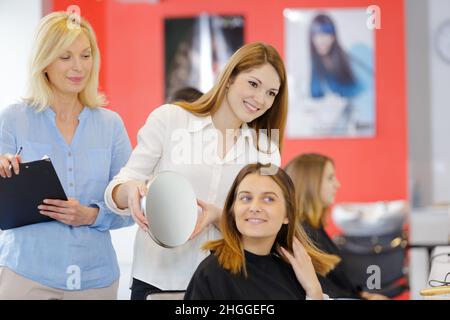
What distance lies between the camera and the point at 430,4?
9.02 ft

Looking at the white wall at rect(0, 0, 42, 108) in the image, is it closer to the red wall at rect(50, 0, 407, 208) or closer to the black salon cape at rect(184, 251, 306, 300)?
the red wall at rect(50, 0, 407, 208)

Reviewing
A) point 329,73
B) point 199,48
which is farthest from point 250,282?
point 199,48

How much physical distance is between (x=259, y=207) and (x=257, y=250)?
0.29 ft

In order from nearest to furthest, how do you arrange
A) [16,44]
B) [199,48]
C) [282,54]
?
[16,44] < [282,54] < [199,48]

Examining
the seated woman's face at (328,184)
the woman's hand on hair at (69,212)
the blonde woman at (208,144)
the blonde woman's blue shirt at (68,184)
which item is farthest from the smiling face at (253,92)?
the seated woman's face at (328,184)

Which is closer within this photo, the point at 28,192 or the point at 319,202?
the point at 28,192

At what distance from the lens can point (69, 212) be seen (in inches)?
60.8

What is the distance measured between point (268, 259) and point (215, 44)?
0.77 metres

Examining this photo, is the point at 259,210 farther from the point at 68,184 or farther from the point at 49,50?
the point at 49,50

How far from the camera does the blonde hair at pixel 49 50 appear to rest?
153 cm

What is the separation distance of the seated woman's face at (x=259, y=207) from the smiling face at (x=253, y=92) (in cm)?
12

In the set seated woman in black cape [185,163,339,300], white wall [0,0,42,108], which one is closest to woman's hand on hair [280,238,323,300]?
seated woman in black cape [185,163,339,300]

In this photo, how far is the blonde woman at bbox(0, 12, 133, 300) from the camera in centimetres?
153
